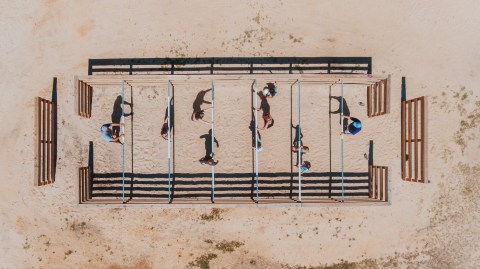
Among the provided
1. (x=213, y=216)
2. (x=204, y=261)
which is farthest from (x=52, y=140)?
(x=204, y=261)

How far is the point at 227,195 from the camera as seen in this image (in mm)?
9156

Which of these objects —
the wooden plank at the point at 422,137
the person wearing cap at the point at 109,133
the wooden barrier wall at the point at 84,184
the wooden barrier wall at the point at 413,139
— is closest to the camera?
the wooden plank at the point at 422,137

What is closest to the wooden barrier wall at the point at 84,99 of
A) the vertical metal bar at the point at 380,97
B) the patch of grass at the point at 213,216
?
the patch of grass at the point at 213,216

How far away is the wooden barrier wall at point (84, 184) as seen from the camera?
8.70 m

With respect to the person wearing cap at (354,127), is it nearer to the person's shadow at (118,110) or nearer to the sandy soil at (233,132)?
the sandy soil at (233,132)

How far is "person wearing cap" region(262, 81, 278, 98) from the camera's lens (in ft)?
29.1

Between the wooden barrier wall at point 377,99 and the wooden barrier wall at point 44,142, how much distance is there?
308 inches

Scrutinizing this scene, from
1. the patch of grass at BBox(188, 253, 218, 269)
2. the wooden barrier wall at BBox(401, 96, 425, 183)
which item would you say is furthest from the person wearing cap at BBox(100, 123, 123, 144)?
the wooden barrier wall at BBox(401, 96, 425, 183)

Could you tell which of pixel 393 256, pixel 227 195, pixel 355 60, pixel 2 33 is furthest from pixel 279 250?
pixel 2 33

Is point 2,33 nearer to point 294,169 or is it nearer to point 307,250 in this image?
point 294,169

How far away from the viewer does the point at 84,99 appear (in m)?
8.92

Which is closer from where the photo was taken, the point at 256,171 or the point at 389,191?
the point at 389,191

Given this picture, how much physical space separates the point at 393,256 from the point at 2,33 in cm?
1124

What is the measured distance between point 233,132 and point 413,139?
4361mm
